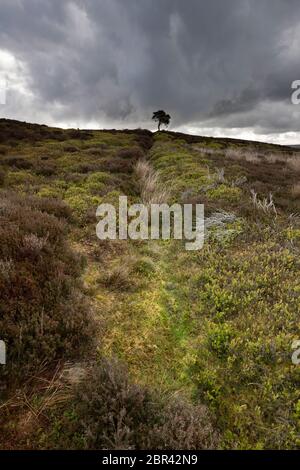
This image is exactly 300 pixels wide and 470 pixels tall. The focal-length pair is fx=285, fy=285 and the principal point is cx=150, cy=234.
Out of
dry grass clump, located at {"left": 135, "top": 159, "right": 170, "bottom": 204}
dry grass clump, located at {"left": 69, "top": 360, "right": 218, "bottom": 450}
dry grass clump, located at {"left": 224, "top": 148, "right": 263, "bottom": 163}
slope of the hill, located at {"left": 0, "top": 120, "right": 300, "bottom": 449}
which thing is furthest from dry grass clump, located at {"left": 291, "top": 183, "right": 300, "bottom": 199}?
dry grass clump, located at {"left": 69, "top": 360, "right": 218, "bottom": 450}

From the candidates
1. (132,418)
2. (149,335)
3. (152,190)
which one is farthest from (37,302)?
(152,190)

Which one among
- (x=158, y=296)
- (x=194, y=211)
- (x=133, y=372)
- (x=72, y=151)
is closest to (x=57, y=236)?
(x=158, y=296)

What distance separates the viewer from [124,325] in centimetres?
459

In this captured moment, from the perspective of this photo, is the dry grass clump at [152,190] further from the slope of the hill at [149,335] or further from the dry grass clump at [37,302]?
the dry grass clump at [37,302]

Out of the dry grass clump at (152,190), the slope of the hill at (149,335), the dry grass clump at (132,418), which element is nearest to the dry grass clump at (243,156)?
the dry grass clump at (152,190)

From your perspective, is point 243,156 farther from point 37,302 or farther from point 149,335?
point 37,302

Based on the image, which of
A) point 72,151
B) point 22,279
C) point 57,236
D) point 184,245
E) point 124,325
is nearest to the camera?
point 22,279

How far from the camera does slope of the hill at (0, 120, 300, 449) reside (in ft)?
9.68

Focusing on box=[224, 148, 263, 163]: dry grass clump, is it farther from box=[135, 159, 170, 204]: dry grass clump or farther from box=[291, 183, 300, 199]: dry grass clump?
box=[135, 159, 170, 204]: dry grass clump

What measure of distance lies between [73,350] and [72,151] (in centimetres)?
2056

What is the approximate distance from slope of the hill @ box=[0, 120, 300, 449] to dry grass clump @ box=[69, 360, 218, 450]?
0.01 meters

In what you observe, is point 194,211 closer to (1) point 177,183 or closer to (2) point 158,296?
(1) point 177,183

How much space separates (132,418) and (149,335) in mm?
1622

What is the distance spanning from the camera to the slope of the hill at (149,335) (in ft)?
9.68
